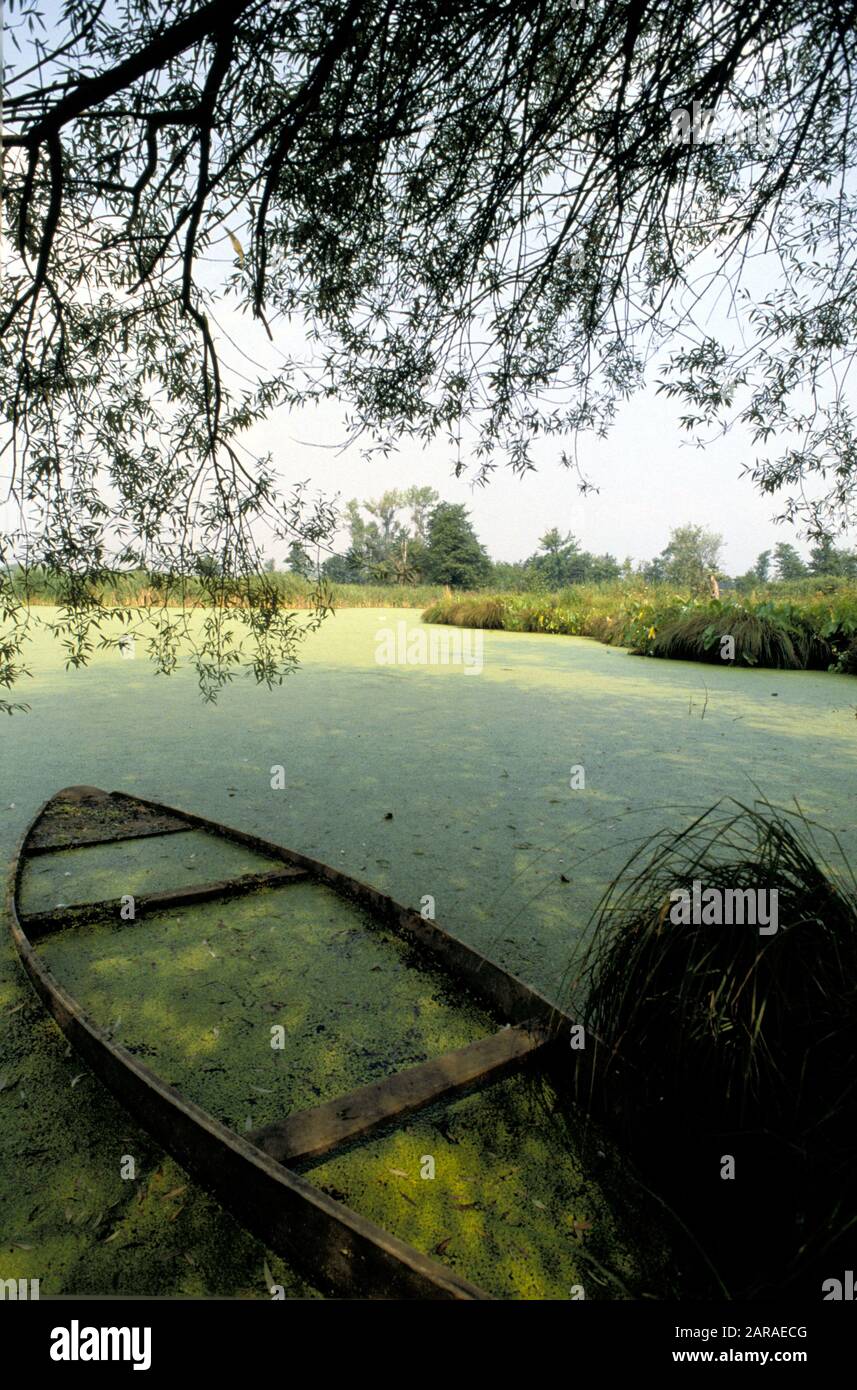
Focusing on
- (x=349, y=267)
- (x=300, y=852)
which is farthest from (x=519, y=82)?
(x=300, y=852)

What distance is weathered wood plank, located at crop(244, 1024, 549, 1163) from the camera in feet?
3.37

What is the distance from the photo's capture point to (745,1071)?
3.12 ft

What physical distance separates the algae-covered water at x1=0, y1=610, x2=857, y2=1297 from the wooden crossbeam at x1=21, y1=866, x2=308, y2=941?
52 millimetres

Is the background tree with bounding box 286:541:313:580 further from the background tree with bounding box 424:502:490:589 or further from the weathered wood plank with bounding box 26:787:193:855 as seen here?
the background tree with bounding box 424:502:490:589

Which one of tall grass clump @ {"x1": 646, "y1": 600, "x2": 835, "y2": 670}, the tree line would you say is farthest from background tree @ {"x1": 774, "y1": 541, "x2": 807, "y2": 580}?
tall grass clump @ {"x1": 646, "y1": 600, "x2": 835, "y2": 670}

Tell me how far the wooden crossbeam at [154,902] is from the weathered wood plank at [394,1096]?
1.00 metres

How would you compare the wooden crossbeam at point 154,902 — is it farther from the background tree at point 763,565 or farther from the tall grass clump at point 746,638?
the background tree at point 763,565

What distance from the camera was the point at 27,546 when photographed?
2275 mm

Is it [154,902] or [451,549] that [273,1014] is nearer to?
[154,902]

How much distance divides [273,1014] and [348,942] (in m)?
0.33

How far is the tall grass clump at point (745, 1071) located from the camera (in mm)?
898
